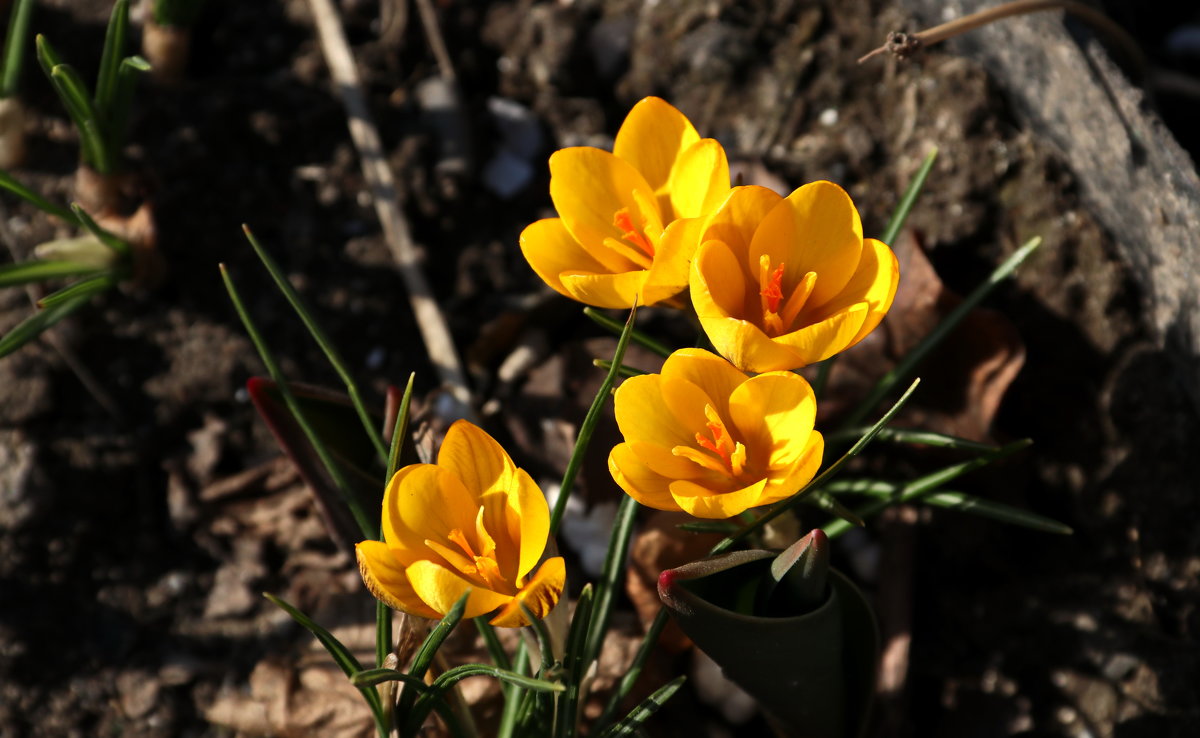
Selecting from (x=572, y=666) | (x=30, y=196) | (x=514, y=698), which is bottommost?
(x=514, y=698)

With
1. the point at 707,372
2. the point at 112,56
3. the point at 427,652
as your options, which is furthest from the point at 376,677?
the point at 112,56

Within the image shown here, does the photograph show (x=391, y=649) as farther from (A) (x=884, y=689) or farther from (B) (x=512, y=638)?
(A) (x=884, y=689)

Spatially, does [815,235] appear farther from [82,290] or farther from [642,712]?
[82,290]

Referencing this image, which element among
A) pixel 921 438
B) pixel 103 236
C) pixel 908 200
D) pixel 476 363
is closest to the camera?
pixel 921 438

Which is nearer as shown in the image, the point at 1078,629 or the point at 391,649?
the point at 391,649

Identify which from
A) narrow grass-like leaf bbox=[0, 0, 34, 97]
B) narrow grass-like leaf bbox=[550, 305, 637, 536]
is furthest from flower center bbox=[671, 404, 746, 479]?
narrow grass-like leaf bbox=[0, 0, 34, 97]

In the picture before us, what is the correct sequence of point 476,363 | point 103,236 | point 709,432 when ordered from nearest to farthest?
point 709,432
point 103,236
point 476,363

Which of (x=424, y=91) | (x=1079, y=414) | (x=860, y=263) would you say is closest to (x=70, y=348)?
(x=424, y=91)
